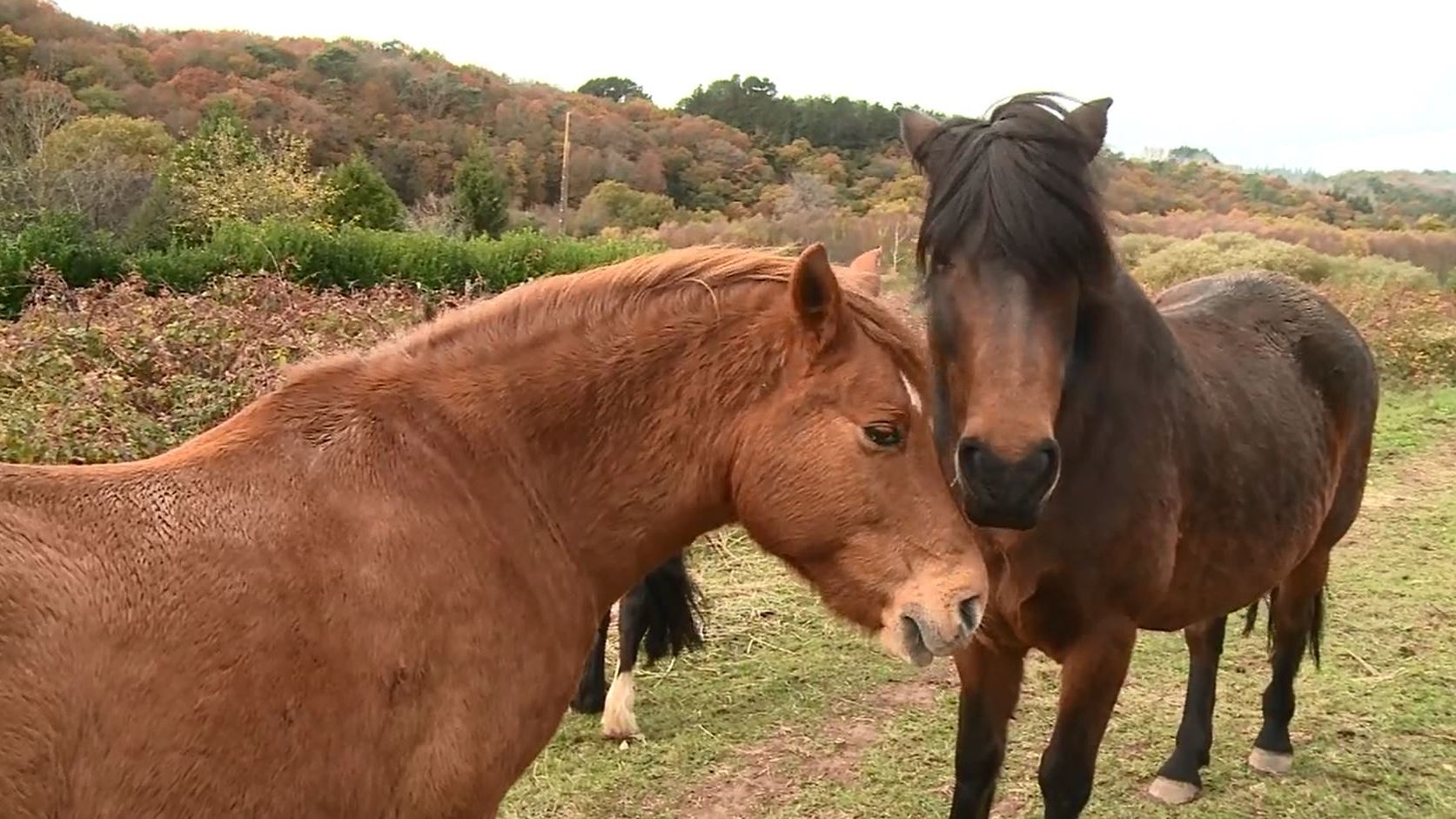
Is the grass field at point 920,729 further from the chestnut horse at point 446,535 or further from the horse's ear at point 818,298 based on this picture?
the horse's ear at point 818,298

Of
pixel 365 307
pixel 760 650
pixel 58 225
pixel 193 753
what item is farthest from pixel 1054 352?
pixel 58 225

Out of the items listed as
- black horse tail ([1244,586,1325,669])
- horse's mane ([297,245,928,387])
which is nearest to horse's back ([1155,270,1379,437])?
black horse tail ([1244,586,1325,669])

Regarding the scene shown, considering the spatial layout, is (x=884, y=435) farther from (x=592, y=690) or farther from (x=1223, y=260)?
(x=1223, y=260)

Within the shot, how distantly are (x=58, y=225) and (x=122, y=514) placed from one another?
14867mm

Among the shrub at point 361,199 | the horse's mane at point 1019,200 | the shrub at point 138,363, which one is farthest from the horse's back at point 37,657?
the shrub at point 361,199

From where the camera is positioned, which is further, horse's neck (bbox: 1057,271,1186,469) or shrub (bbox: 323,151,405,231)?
shrub (bbox: 323,151,405,231)

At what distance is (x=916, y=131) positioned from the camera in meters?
3.33

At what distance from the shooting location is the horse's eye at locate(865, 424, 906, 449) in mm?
2174

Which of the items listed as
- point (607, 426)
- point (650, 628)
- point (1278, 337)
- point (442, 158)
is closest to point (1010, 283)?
point (607, 426)

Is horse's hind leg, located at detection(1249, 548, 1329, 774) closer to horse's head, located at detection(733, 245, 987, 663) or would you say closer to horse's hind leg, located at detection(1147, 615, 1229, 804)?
horse's hind leg, located at detection(1147, 615, 1229, 804)

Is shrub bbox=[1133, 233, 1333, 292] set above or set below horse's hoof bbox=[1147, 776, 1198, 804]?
above

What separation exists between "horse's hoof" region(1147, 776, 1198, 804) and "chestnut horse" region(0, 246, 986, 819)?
2872 mm

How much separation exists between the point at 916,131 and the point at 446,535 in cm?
202

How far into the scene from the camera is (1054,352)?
9.05ft
